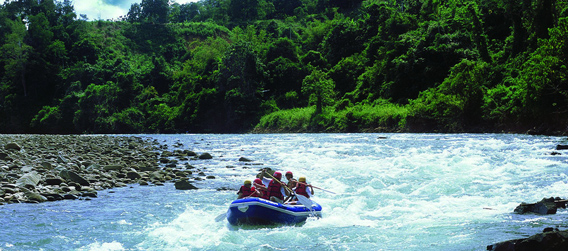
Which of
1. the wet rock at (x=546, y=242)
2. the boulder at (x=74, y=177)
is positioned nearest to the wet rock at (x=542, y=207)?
the wet rock at (x=546, y=242)

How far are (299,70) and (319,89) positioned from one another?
45.3 feet

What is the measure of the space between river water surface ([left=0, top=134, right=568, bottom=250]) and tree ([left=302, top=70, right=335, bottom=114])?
129 ft

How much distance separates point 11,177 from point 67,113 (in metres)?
71.6

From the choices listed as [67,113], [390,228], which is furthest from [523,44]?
[67,113]

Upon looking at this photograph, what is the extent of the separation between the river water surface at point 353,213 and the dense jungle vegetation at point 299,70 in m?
15.8

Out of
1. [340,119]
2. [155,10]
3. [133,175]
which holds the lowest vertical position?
[133,175]

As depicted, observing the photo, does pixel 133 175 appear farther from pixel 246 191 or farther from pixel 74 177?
pixel 246 191

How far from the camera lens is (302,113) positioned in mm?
60219

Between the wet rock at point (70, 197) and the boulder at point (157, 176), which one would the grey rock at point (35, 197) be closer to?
the wet rock at point (70, 197)

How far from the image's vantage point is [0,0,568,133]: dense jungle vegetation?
3666 centimetres

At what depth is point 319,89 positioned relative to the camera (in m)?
58.9

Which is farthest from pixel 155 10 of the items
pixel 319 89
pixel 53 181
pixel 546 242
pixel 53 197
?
pixel 546 242

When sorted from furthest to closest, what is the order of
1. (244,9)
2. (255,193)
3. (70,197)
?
(244,9), (70,197), (255,193)

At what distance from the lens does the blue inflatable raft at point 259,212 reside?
33.4 feet
